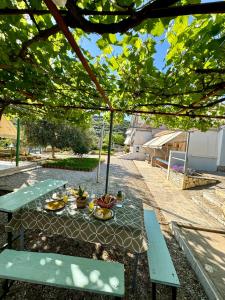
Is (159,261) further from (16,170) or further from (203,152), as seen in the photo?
(203,152)

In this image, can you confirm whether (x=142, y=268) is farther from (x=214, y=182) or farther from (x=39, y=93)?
(x=214, y=182)

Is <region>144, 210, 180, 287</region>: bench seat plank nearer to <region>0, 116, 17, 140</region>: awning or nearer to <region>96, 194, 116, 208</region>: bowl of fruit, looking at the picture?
<region>96, 194, 116, 208</region>: bowl of fruit

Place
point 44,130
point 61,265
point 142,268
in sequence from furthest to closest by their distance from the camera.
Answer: point 44,130
point 142,268
point 61,265

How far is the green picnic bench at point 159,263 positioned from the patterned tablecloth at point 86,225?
0.69 ft

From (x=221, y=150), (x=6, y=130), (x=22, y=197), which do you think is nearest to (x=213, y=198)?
(x=22, y=197)

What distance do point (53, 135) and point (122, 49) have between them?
18351 mm

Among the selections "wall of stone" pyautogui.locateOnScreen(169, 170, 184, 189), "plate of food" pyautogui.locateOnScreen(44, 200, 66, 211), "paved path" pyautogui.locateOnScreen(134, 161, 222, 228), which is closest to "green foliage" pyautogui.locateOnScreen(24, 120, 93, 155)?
"wall of stone" pyautogui.locateOnScreen(169, 170, 184, 189)

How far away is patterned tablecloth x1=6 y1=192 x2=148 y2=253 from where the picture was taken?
2949 mm

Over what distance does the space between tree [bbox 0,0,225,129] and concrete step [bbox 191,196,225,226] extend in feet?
14.8

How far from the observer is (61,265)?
8.40ft

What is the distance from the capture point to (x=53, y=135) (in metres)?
19.9

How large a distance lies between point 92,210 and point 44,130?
57.8 ft

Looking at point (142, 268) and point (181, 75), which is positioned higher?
point (181, 75)

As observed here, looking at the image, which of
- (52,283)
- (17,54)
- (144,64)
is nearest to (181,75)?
(144,64)
